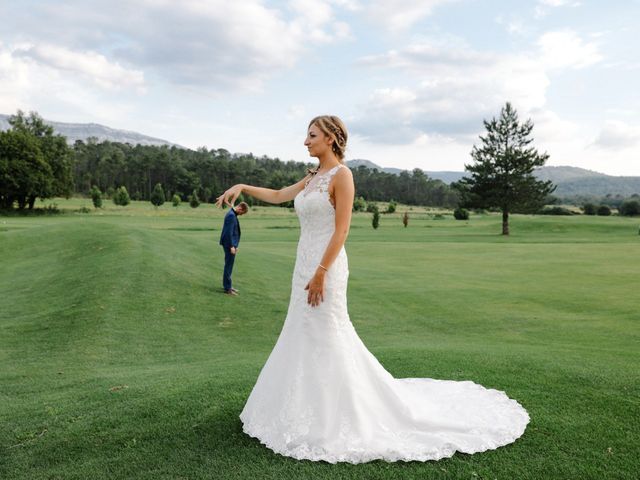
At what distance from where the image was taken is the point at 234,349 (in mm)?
11102

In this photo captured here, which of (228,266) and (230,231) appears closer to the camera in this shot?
(230,231)

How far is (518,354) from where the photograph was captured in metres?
8.71

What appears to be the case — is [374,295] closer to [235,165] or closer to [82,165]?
[235,165]

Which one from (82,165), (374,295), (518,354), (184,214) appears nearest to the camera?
(518,354)

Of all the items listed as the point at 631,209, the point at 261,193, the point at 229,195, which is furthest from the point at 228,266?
the point at 631,209

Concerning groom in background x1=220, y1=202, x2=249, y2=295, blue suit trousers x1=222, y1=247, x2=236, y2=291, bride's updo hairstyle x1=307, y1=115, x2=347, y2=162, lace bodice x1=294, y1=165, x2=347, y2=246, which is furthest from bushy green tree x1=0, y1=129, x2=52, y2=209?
bride's updo hairstyle x1=307, y1=115, x2=347, y2=162

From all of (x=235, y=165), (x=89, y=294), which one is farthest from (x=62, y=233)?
(x=235, y=165)

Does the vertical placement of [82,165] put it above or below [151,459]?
above

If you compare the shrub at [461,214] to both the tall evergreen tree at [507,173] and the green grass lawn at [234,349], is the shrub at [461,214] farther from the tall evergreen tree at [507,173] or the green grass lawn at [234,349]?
the green grass lawn at [234,349]

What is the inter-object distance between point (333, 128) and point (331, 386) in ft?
8.23

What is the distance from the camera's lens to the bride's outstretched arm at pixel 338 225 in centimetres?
490

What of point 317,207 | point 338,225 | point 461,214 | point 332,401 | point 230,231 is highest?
point 317,207

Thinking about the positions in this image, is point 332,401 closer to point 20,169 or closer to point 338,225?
point 338,225

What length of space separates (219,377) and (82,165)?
13324 centimetres
